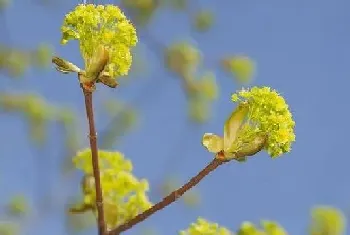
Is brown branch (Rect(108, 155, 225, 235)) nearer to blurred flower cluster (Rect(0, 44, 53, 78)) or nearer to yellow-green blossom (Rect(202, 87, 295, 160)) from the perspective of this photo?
yellow-green blossom (Rect(202, 87, 295, 160))

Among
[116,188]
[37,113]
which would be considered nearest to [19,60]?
[37,113]

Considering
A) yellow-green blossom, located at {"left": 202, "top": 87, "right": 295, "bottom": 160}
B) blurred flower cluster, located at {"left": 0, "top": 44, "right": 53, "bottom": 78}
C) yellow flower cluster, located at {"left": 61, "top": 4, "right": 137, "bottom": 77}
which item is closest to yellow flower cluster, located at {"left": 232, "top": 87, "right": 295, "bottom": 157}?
yellow-green blossom, located at {"left": 202, "top": 87, "right": 295, "bottom": 160}

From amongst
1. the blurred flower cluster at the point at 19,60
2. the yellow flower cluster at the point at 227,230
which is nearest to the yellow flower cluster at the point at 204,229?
the yellow flower cluster at the point at 227,230

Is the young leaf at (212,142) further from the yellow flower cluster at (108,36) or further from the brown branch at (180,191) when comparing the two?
the yellow flower cluster at (108,36)

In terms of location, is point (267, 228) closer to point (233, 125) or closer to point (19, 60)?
point (233, 125)

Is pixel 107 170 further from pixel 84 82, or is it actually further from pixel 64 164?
pixel 64 164
